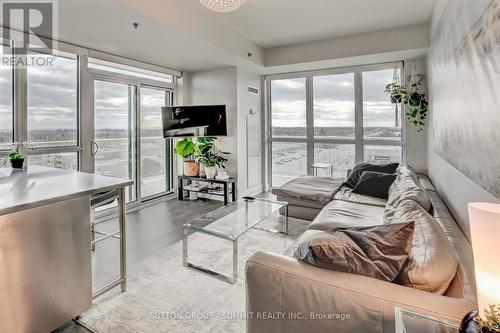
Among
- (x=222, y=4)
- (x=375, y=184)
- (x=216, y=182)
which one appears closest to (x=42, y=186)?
(x=222, y=4)

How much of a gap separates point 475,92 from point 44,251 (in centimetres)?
253

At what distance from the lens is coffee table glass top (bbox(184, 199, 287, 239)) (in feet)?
8.36

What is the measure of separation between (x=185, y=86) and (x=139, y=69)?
3.12ft

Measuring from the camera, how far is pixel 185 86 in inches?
209

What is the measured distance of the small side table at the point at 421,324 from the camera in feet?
3.31

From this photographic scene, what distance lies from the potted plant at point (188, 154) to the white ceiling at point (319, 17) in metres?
2.02

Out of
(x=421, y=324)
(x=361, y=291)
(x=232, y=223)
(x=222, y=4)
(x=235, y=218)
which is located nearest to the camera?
(x=421, y=324)

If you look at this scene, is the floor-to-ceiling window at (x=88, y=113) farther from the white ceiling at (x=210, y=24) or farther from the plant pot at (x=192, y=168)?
the plant pot at (x=192, y=168)

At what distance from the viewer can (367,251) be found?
52.6 inches

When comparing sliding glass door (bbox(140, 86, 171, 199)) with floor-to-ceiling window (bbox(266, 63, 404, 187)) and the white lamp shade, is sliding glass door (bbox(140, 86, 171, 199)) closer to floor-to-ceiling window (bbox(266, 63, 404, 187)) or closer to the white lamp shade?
floor-to-ceiling window (bbox(266, 63, 404, 187))

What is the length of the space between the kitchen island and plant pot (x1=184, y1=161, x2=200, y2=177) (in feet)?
9.92

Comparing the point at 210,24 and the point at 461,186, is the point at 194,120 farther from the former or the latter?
the point at 461,186

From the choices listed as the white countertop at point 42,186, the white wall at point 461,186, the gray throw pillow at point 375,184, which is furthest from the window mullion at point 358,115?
the white countertop at point 42,186

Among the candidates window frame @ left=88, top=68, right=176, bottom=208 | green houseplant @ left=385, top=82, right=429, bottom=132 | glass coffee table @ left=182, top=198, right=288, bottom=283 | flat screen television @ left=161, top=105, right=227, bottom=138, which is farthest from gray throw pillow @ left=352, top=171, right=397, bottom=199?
window frame @ left=88, top=68, right=176, bottom=208
